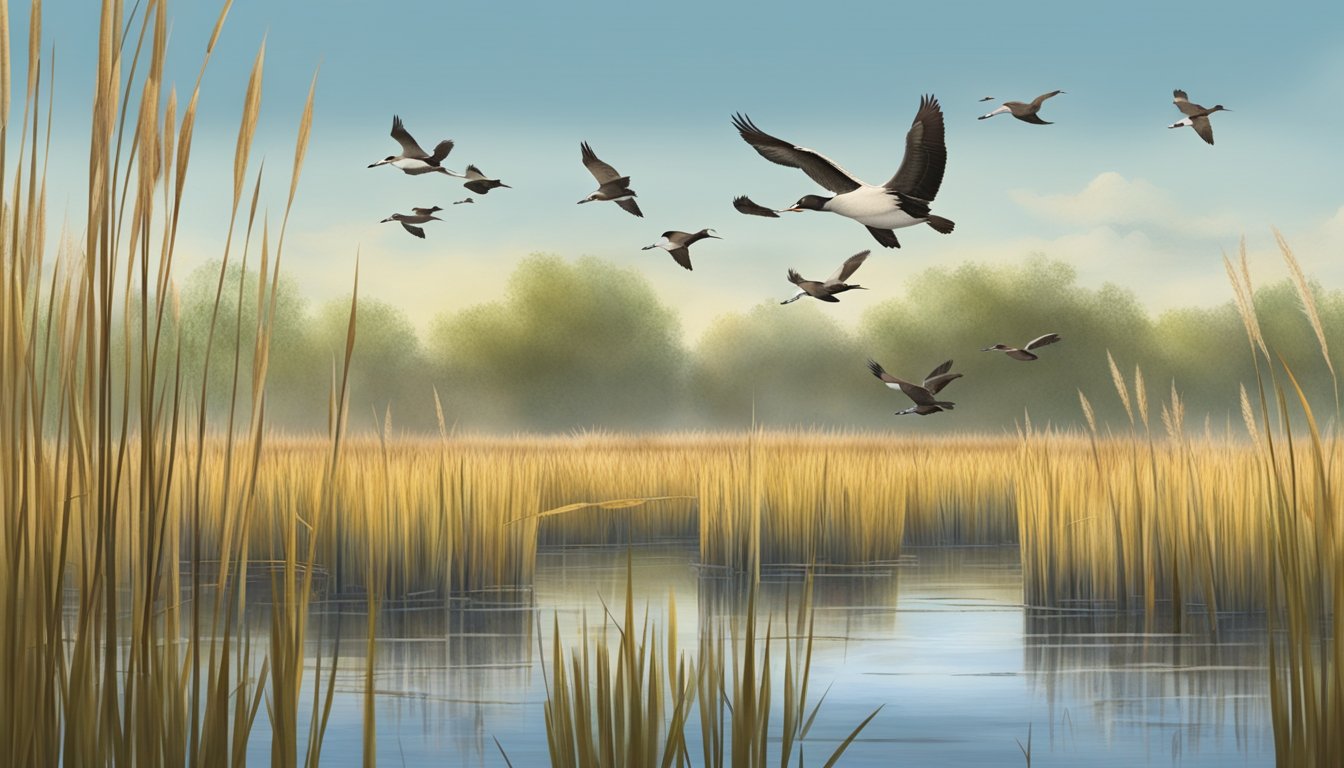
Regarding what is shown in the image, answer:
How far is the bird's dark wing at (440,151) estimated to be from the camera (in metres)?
9.88

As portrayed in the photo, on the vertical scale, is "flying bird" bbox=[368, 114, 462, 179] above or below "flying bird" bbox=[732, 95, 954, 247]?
above

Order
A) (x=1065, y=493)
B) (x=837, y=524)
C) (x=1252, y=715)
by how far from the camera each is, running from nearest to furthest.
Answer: (x=1252, y=715), (x=1065, y=493), (x=837, y=524)

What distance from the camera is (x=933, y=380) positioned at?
11.1 m

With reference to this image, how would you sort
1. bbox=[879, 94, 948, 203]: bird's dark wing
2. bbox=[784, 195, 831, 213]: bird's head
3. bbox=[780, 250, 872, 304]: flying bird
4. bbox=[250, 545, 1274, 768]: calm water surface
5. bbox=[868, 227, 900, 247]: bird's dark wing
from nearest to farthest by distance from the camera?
bbox=[250, 545, 1274, 768]: calm water surface < bbox=[879, 94, 948, 203]: bird's dark wing < bbox=[784, 195, 831, 213]: bird's head < bbox=[868, 227, 900, 247]: bird's dark wing < bbox=[780, 250, 872, 304]: flying bird

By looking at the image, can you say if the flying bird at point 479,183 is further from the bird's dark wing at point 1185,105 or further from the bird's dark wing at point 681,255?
the bird's dark wing at point 1185,105

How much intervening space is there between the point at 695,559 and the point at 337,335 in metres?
31.9

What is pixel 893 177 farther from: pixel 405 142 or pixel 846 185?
pixel 405 142

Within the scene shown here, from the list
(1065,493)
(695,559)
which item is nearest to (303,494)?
(695,559)

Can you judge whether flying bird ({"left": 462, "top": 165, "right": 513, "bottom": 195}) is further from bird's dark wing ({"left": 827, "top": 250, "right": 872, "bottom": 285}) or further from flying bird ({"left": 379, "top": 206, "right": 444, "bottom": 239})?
bird's dark wing ({"left": 827, "top": 250, "right": 872, "bottom": 285})

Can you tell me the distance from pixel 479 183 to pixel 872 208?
3855 millimetres

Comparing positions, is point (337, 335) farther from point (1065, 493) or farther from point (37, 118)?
point (37, 118)

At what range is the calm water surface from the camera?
481cm

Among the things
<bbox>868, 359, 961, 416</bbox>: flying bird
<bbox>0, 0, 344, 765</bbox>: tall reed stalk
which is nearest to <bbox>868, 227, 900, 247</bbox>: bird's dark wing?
<bbox>868, 359, 961, 416</bbox>: flying bird

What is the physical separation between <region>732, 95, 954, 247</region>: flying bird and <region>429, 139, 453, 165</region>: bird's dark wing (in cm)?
374
